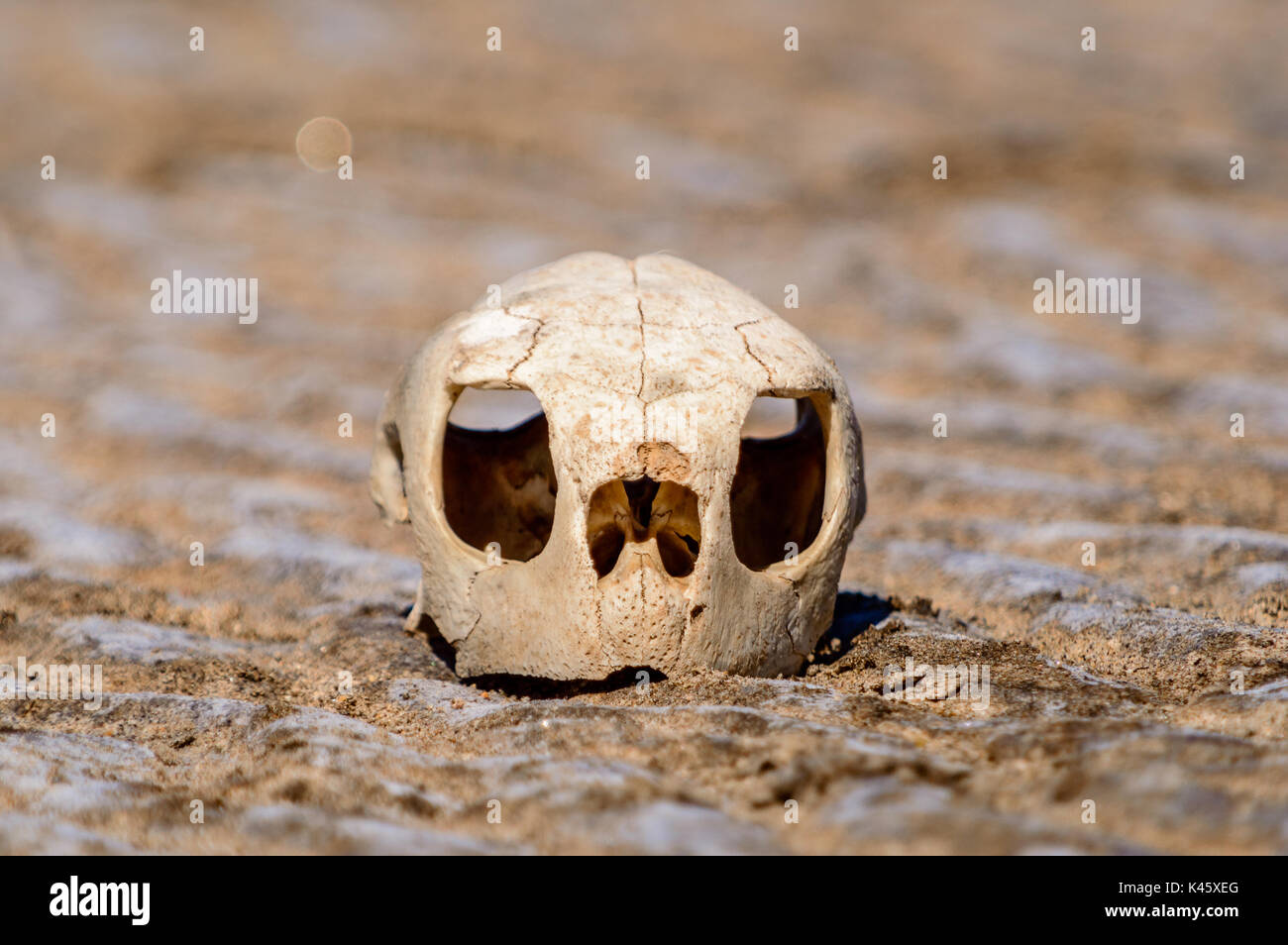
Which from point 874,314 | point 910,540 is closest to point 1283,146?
point 874,314

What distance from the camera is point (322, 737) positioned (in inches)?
201

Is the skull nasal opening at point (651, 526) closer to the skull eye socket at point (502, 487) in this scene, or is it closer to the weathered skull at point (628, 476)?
the weathered skull at point (628, 476)

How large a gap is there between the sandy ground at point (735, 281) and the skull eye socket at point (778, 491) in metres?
0.61

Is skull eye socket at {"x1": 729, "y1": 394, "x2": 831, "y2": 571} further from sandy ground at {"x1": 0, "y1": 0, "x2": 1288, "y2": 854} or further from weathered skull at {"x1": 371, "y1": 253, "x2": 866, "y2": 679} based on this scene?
sandy ground at {"x1": 0, "y1": 0, "x2": 1288, "y2": 854}

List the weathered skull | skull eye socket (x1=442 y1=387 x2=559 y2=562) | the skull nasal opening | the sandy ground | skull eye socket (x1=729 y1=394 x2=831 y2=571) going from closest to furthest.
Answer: the sandy ground, the weathered skull, the skull nasal opening, skull eye socket (x1=729 y1=394 x2=831 y2=571), skull eye socket (x1=442 y1=387 x2=559 y2=562)

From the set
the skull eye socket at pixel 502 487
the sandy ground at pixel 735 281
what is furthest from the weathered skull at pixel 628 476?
the skull eye socket at pixel 502 487

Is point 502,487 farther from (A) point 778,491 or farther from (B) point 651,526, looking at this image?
(B) point 651,526

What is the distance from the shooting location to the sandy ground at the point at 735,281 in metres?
4.37

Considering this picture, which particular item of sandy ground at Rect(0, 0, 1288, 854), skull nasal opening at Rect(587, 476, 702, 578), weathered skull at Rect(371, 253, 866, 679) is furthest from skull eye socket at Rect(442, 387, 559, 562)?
skull nasal opening at Rect(587, 476, 702, 578)

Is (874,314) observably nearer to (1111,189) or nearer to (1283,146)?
(1111,189)

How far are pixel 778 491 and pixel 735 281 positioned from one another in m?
9.92

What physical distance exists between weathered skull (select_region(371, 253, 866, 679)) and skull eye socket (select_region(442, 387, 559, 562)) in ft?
1.56

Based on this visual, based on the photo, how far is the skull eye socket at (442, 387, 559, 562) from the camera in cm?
697

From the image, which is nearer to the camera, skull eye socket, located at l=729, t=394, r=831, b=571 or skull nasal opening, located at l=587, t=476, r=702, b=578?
skull nasal opening, located at l=587, t=476, r=702, b=578
